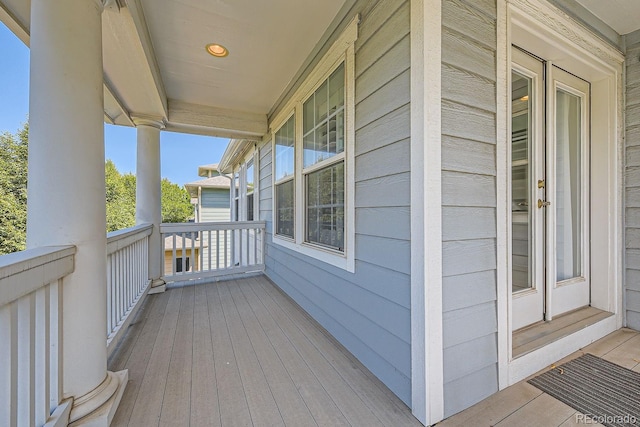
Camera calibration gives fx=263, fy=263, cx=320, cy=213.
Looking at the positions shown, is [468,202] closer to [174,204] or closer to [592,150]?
[592,150]

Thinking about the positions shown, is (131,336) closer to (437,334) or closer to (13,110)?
(437,334)

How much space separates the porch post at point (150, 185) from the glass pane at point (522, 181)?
3.90m

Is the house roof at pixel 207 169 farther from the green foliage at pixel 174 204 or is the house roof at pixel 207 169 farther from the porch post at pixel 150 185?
the porch post at pixel 150 185

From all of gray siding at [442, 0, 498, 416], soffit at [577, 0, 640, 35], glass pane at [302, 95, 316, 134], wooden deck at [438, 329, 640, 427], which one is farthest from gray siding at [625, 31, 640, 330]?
glass pane at [302, 95, 316, 134]

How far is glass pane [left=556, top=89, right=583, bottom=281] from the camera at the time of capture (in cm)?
221

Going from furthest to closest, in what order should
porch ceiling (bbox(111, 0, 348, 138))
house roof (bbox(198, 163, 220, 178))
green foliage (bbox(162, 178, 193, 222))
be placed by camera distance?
green foliage (bbox(162, 178, 193, 222)) → house roof (bbox(198, 163, 220, 178)) → porch ceiling (bbox(111, 0, 348, 138))

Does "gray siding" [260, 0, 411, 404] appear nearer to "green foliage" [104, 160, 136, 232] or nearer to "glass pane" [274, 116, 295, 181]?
"glass pane" [274, 116, 295, 181]

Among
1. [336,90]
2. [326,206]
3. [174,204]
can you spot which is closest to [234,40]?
[336,90]

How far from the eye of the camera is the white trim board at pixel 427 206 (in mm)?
1254

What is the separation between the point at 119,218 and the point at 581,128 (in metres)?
14.8

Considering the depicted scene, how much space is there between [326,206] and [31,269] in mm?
1845

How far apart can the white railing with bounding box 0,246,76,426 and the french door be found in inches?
103

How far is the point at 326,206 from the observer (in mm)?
2402

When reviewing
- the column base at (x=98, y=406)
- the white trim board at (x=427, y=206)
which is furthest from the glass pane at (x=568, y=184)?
the column base at (x=98, y=406)
